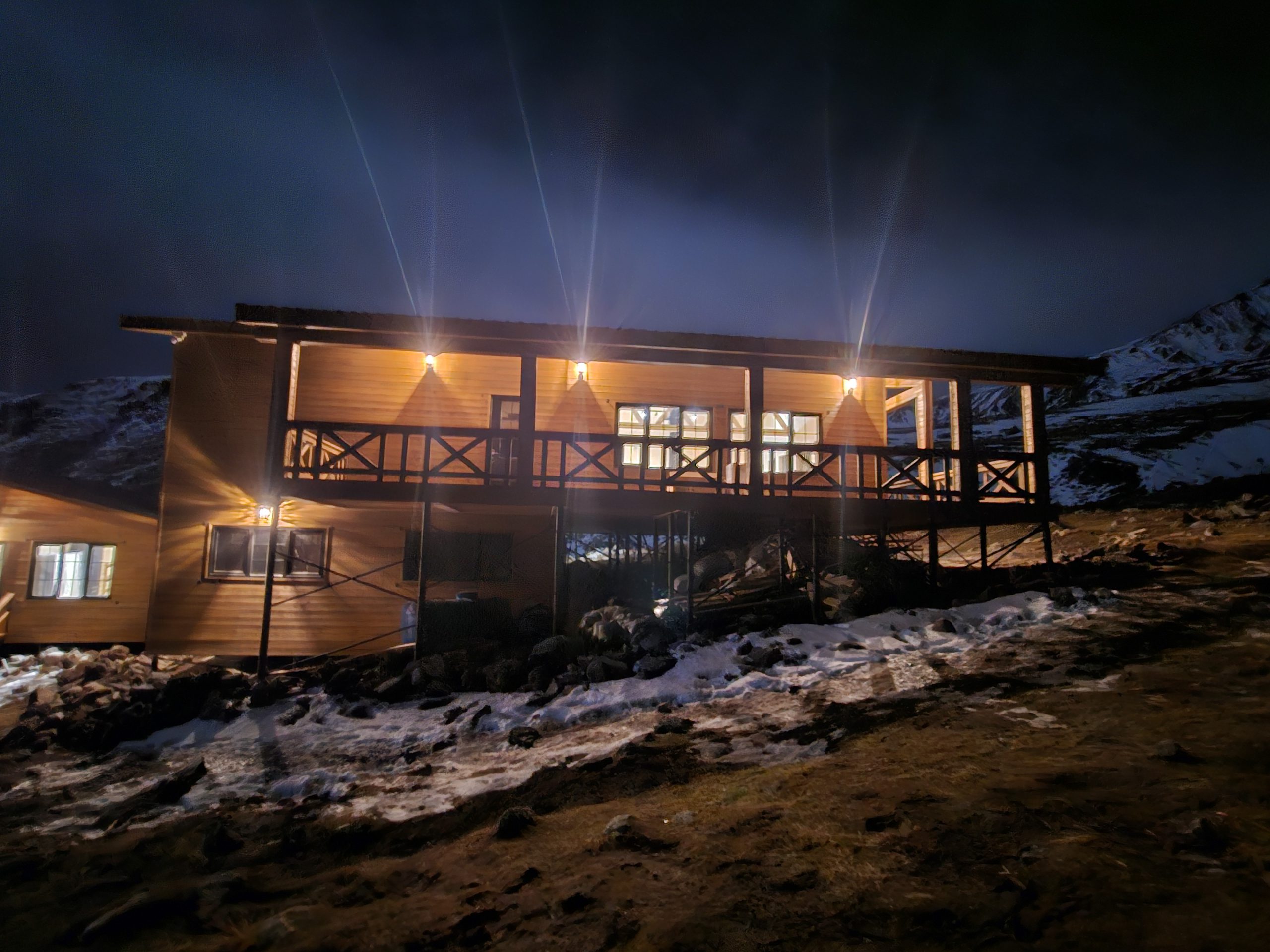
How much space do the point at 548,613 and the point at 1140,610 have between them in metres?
10.9

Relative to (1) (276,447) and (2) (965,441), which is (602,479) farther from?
(2) (965,441)

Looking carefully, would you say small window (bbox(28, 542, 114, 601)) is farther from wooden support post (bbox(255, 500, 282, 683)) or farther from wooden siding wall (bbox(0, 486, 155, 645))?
wooden support post (bbox(255, 500, 282, 683))

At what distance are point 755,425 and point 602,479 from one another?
3679 millimetres

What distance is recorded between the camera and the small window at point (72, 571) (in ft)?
49.3

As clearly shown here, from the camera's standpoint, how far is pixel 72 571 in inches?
595

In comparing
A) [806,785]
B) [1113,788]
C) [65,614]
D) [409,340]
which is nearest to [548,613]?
[409,340]

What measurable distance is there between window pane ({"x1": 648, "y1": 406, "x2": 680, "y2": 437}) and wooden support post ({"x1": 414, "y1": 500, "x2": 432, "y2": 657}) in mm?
Result: 6471

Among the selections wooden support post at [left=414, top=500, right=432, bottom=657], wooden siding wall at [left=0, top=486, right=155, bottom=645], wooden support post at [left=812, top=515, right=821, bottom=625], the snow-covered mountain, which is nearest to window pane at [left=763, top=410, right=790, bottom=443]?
wooden support post at [left=812, top=515, right=821, bottom=625]

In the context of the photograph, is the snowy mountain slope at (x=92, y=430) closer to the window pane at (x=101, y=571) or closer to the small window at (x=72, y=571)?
the small window at (x=72, y=571)

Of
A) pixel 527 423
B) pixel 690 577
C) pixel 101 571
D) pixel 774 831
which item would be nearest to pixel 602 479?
pixel 527 423

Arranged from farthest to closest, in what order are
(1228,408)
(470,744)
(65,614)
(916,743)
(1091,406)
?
1. (1091,406)
2. (1228,408)
3. (65,614)
4. (470,744)
5. (916,743)

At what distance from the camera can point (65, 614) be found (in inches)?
586

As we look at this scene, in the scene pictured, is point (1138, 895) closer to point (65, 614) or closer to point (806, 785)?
point (806, 785)

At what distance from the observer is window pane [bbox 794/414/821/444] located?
55.3 ft
